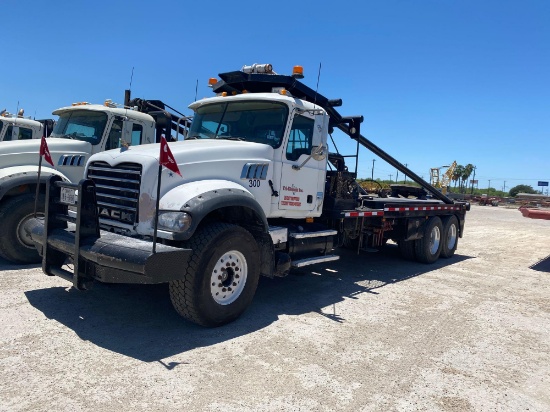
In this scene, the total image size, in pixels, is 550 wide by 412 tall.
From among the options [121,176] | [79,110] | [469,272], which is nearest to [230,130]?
[121,176]

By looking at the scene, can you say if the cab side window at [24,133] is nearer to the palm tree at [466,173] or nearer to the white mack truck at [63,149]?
the white mack truck at [63,149]

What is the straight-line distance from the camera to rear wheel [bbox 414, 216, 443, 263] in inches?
360

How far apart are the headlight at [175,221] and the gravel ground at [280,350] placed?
1.09 metres

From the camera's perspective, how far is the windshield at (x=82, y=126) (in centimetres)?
778

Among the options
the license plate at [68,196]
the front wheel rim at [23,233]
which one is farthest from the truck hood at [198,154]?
the front wheel rim at [23,233]

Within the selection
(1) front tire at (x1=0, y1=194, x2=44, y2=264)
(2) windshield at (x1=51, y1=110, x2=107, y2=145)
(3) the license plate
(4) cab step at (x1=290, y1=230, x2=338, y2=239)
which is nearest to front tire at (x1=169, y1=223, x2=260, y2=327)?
(4) cab step at (x1=290, y1=230, x2=338, y2=239)

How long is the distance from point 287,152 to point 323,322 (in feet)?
7.29

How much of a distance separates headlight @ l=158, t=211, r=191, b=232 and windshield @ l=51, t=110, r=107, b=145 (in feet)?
14.3

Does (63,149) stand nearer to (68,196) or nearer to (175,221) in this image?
(68,196)

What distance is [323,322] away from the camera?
16.0 ft

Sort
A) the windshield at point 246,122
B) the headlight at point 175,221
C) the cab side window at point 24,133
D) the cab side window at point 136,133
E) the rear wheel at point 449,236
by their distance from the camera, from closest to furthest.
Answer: the headlight at point 175,221, the windshield at point 246,122, the cab side window at point 136,133, the cab side window at point 24,133, the rear wheel at point 449,236

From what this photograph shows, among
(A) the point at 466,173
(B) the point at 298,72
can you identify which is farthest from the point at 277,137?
(A) the point at 466,173

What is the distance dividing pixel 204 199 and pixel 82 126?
16.2 feet

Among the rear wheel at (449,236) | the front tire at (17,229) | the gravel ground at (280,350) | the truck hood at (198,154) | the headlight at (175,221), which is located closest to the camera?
the gravel ground at (280,350)
